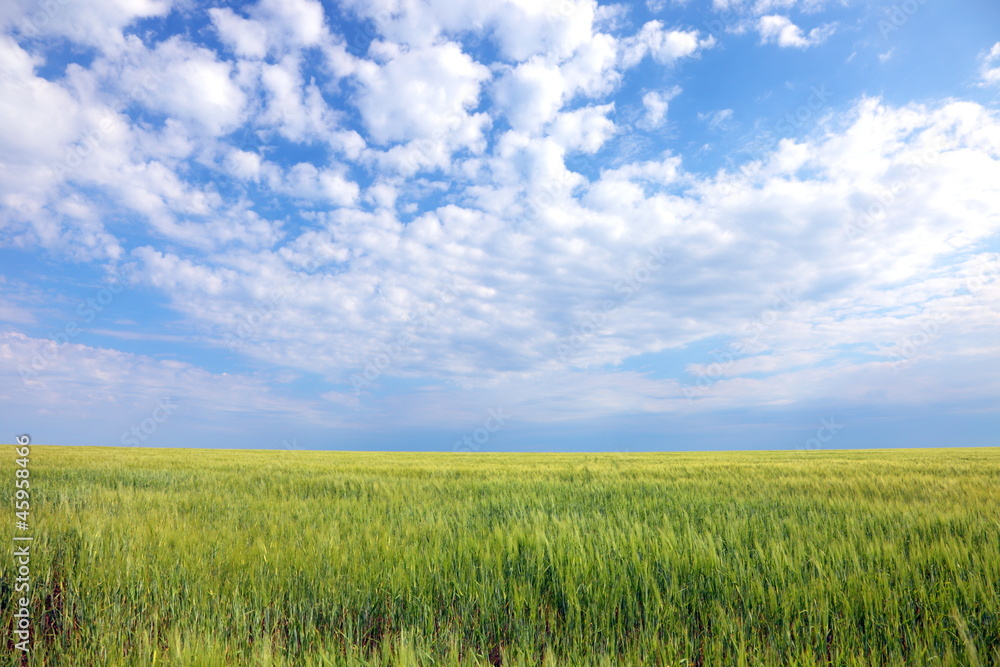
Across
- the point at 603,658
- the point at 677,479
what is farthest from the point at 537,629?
the point at 677,479

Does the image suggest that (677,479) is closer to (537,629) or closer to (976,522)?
(976,522)

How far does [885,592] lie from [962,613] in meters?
0.37

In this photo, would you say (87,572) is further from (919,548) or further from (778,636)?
(919,548)

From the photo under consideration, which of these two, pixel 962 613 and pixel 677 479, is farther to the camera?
pixel 677 479

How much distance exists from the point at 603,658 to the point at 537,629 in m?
0.60

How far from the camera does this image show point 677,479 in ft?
31.2

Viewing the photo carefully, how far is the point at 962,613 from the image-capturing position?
110 inches

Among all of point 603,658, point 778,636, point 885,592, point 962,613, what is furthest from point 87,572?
point 962,613

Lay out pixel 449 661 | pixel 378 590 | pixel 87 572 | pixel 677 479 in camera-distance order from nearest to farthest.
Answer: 1. pixel 449 661
2. pixel 378 590
3. pixel 87 572
4. pixel 677 479

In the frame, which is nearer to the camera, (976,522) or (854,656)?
(854,656)

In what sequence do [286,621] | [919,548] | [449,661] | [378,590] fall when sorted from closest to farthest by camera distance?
1. [449,661]
2. [286,621]
3. [378,590]
4. [919,548]

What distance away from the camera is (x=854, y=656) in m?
2.38

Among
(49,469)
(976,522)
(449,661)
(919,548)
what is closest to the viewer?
(449,661)

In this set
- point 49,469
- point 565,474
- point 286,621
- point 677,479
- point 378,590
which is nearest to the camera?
point 286,621
